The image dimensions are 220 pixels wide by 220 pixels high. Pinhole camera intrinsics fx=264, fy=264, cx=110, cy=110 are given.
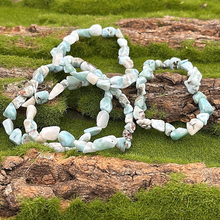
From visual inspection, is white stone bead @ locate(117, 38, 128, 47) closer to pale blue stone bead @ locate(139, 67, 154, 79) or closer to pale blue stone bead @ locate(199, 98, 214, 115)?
pale blue stone bead @ locate(139, 67, 154, 79)

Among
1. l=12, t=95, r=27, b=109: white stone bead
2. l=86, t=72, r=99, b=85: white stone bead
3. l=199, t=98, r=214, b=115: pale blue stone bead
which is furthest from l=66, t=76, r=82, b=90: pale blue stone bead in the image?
l=199, t=98, r=214, b=115: pale blue stone bead

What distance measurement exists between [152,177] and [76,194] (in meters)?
0.82

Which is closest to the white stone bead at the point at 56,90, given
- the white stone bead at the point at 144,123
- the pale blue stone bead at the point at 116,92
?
the pale blue stone bead at the point at 116,92

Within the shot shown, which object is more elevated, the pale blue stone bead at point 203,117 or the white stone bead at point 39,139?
the white stone bead at point 39,139

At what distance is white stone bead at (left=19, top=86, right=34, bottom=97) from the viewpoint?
375 centimetres

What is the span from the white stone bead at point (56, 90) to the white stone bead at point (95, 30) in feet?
4.48

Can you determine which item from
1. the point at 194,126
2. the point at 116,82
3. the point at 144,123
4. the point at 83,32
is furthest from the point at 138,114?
the point at 83,32

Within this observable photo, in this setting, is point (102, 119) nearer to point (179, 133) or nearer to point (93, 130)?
point (93, 130)

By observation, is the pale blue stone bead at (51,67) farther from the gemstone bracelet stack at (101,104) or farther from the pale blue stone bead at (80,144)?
the pale blue stone bead at (80,144)

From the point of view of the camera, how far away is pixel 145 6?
6441 mm

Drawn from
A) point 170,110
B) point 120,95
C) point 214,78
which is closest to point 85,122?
point 120,95

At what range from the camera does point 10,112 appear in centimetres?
364

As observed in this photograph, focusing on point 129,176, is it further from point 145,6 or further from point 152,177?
Answer: point 145,6

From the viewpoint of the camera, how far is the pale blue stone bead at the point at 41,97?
149 inches
